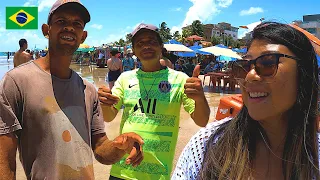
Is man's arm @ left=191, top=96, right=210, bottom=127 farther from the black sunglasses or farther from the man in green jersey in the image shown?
the black sunglasses

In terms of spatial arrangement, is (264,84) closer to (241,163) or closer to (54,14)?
(241,163)

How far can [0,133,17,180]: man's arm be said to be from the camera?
1656 mm

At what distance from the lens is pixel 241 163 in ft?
4.56

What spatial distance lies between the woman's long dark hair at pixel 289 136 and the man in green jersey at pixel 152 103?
865 mm

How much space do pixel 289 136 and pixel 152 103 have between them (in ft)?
4.17

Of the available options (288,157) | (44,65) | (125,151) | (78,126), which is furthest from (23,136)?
(288,157)

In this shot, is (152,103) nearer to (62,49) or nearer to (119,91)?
(119,91)

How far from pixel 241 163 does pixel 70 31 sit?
135 cm

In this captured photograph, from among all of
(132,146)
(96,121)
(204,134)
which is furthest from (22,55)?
(204,134)

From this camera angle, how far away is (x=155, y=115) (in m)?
2.53

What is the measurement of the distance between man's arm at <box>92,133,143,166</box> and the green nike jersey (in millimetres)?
331

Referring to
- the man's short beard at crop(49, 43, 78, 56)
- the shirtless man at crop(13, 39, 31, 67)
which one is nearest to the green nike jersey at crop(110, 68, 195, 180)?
the man's short beard at crop(49, 43, 78, 56)

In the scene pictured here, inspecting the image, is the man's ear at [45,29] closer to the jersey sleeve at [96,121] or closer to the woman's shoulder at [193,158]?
the jersey sleeve at [96,121]

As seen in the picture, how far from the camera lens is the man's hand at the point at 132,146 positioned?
1.94 m
